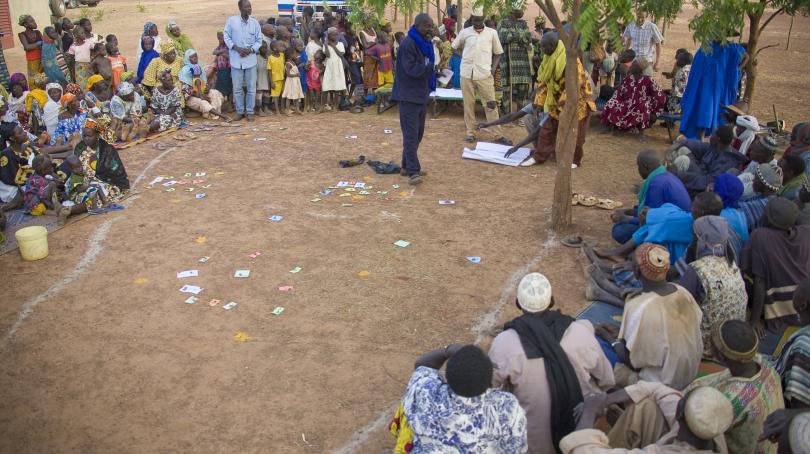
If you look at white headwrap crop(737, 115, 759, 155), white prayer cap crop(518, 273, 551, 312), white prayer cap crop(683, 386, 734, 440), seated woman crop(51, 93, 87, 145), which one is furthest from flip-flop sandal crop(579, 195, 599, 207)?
seated woman crop(51, 93, 87, 145)

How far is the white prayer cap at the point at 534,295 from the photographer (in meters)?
4.09

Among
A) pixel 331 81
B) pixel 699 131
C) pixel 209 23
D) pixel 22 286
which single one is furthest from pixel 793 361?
pixel 209 23

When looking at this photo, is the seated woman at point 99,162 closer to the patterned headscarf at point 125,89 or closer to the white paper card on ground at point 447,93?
Answer: the patterned headscarf at point 125,89

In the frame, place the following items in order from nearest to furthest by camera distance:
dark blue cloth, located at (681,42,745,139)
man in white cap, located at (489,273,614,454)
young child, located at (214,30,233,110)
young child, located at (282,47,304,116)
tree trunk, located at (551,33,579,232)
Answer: man in white cap, located at (489,273,614,454)
tree trunk, located at (551,33,579,232)
dark blue cloth, located at (681,42,745,139)
young child, located at (282,47,304,116)
young child, located at (214,30,233,110)

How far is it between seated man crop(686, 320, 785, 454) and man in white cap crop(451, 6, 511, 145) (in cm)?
793

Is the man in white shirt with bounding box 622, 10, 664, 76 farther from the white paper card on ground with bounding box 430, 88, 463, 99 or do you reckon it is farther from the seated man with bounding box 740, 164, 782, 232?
the seated man with bounding box 740, 164, 782, 232

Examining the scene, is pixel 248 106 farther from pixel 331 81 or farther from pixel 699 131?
pixel 699 131

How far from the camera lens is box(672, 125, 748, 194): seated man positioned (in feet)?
24.4

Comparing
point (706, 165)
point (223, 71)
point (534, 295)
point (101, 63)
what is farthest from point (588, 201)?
point (101, 63)

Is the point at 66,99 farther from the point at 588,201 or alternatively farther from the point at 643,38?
the point at 643,38

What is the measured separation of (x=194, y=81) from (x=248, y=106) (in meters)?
1.14

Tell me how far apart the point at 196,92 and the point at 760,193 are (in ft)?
33.5

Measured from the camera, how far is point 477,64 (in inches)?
456

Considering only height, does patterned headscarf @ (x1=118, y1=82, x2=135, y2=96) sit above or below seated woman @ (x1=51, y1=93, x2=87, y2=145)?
above
